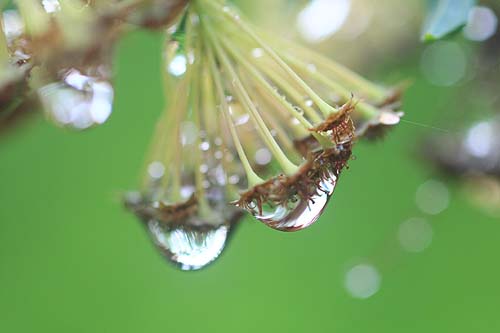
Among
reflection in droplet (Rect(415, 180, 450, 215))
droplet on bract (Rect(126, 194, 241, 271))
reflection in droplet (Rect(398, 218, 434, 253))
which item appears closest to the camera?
droplet on bract (Rect(126, 194, 241, 271))

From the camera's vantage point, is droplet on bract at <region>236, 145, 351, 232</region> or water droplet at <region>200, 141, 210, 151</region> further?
water droplet at <region>200, 141, 210, 151</region>

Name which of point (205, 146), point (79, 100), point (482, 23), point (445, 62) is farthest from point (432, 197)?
point (79, 100)

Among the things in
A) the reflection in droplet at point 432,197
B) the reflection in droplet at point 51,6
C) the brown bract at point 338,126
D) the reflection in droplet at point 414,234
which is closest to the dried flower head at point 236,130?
the brown bract at point 338,126

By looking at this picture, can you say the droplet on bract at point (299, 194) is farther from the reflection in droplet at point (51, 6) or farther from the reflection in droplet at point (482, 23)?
the reflection in droplet at point (482, 23)

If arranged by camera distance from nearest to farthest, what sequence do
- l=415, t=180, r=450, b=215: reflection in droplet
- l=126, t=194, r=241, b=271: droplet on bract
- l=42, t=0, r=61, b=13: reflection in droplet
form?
l=42, t=0, r=61, b=13: reflection in droplet, l=126, t=194, r=241, b=271: droplet on bract, l=415, t=180, r=450, b=215: reflection in droplet

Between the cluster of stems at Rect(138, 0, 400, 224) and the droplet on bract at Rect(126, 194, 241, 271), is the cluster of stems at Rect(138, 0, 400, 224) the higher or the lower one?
the higher one

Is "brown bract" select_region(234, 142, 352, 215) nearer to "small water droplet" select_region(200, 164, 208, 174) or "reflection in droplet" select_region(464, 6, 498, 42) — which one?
"small water droplet" select_region(200, 164, 208, 174)

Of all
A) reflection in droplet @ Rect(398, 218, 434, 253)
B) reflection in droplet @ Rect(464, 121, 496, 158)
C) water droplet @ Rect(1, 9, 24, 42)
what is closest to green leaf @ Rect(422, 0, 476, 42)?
reflection in droplet @ Rect(464, 121, 496, 158)
